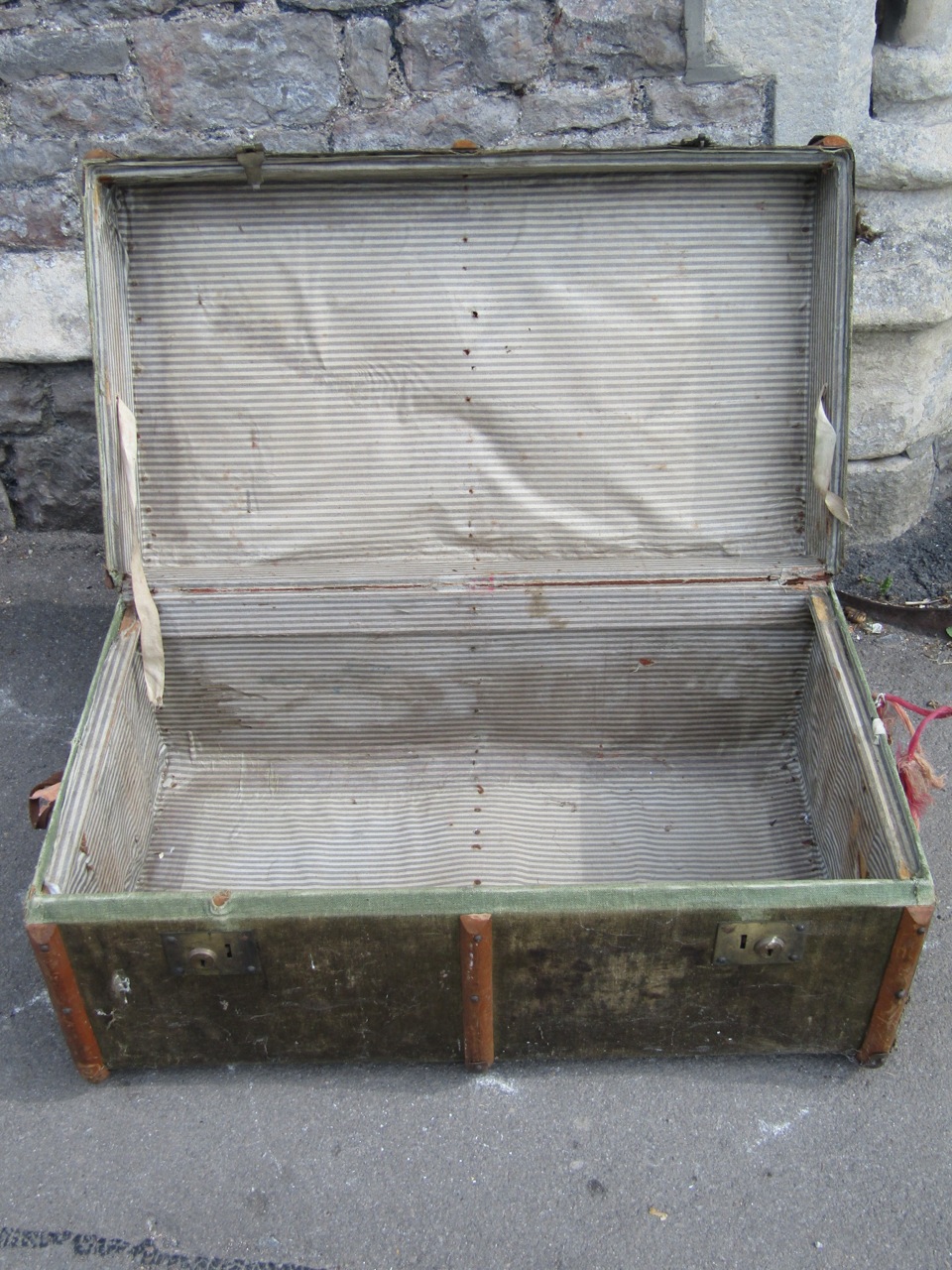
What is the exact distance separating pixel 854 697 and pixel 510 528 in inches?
35.1

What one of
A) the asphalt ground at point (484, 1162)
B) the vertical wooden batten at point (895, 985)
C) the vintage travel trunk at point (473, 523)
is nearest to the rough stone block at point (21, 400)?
the vintage travel trunk at point (473, 523)

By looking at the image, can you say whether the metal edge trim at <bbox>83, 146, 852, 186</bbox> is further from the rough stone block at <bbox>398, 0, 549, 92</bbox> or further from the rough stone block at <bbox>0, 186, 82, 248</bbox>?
the rough stone block at <bbox>0, 186, 82, 248</bbox>

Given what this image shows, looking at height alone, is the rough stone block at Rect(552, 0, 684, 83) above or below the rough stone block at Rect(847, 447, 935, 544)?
above

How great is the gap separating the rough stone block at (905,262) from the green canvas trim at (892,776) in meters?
1.11

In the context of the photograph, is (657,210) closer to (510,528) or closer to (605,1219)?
(510,528)

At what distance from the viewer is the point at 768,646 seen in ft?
8.23

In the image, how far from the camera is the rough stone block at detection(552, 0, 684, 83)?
2.68m

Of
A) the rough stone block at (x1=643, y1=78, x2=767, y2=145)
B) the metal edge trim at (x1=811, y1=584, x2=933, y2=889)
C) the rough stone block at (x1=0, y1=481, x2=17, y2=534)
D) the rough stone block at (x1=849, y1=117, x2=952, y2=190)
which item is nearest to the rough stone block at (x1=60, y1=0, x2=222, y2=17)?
the rough stone block at (x1=643, y1=78, x2=767, y2=145)

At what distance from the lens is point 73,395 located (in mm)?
3418

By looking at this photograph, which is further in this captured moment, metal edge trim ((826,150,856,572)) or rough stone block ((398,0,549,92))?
rough stone block ((398,0,549,92))

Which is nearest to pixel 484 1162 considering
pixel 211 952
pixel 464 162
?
pixel 211 952

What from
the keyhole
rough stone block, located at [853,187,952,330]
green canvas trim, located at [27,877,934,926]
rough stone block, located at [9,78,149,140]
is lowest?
the keyhole

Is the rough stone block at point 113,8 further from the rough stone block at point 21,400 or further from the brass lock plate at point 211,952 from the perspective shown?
the brass lock plate at point 211,952

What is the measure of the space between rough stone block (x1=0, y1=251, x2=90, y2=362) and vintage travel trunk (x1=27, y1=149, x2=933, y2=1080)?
96 centimetres
